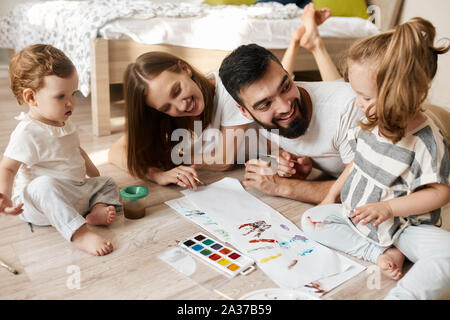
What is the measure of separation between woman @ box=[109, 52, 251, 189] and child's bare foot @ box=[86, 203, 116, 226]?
0.28m

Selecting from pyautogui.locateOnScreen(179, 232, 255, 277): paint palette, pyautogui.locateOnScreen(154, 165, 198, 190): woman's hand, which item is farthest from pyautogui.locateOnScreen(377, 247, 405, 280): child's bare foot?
pyautogui.locateOnScreen(154, 165, 198, 190): woman's hand

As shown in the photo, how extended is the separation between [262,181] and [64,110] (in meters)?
0.63

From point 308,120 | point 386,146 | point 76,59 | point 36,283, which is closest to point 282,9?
point 76,59

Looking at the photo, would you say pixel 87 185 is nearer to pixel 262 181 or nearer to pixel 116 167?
pixel 116 167

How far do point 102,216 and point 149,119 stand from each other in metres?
0.41

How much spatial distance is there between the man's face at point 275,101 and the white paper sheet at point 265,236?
27 centimetres

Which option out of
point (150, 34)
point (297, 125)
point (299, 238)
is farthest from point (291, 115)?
point (150, 34)

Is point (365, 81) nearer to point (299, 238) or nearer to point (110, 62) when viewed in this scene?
point (299, 238)

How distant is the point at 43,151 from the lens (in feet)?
3.36

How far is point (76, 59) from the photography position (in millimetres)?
1918

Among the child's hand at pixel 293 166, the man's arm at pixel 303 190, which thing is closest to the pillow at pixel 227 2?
the child's hand at pixel 293 166

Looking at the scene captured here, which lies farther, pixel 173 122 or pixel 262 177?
pixel 173 122

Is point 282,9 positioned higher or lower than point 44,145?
higher

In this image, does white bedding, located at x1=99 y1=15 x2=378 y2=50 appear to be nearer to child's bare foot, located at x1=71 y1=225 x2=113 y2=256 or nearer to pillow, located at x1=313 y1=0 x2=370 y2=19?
pillow, located at x1=313 y1=0 x2=370 y2=19
